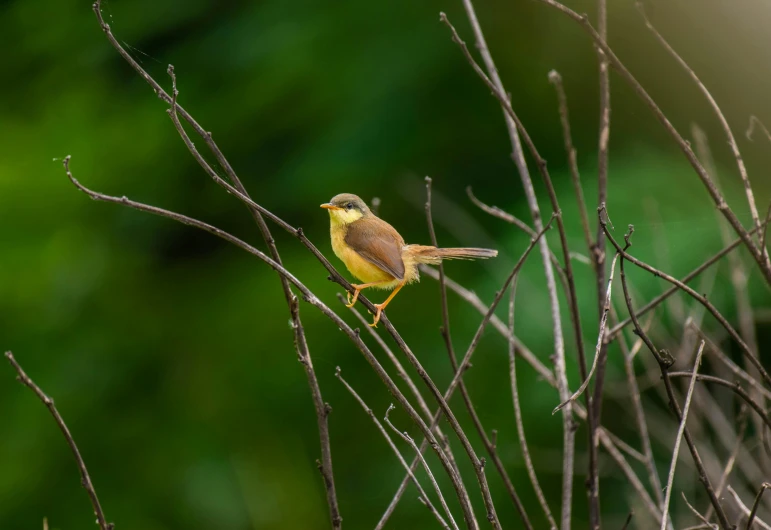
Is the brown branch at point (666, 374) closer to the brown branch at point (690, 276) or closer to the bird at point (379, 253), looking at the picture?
the brown branch at point (690, 276)

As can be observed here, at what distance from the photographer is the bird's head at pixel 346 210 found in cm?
259

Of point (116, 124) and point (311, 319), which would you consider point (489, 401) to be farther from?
point (116, 124)

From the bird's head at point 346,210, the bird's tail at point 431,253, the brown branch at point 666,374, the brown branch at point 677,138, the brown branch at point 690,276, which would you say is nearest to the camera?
the brown branch at point 666,374

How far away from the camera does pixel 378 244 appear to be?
2297 mm

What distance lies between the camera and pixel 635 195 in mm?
3859

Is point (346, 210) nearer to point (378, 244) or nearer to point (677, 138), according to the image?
point (378, 244)

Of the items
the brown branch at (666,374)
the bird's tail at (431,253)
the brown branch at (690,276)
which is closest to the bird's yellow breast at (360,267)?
the bird's tail at (431,253)

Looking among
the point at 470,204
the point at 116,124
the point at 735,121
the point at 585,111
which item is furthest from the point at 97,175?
the point at 735,121

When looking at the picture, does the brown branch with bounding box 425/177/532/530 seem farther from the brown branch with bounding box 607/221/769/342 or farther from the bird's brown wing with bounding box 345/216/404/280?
the bird's brown wing with bounding box 345/216/404/280

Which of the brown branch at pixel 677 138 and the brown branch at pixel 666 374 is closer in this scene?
the brown branch at pixel 666 374

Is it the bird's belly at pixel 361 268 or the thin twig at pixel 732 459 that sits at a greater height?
the bird's belly at pixel 361 268

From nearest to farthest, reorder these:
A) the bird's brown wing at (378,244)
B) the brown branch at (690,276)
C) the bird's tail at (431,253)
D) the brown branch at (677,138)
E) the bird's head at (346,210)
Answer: the brown branch at (677,138) → the brown branch at (690,276) → the bird's brown wing at (378,244) → the bird's tail at (431,253) → the bird's head at (346,210)

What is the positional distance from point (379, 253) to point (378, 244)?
0.04 m

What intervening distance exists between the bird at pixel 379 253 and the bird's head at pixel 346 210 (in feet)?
0.05
